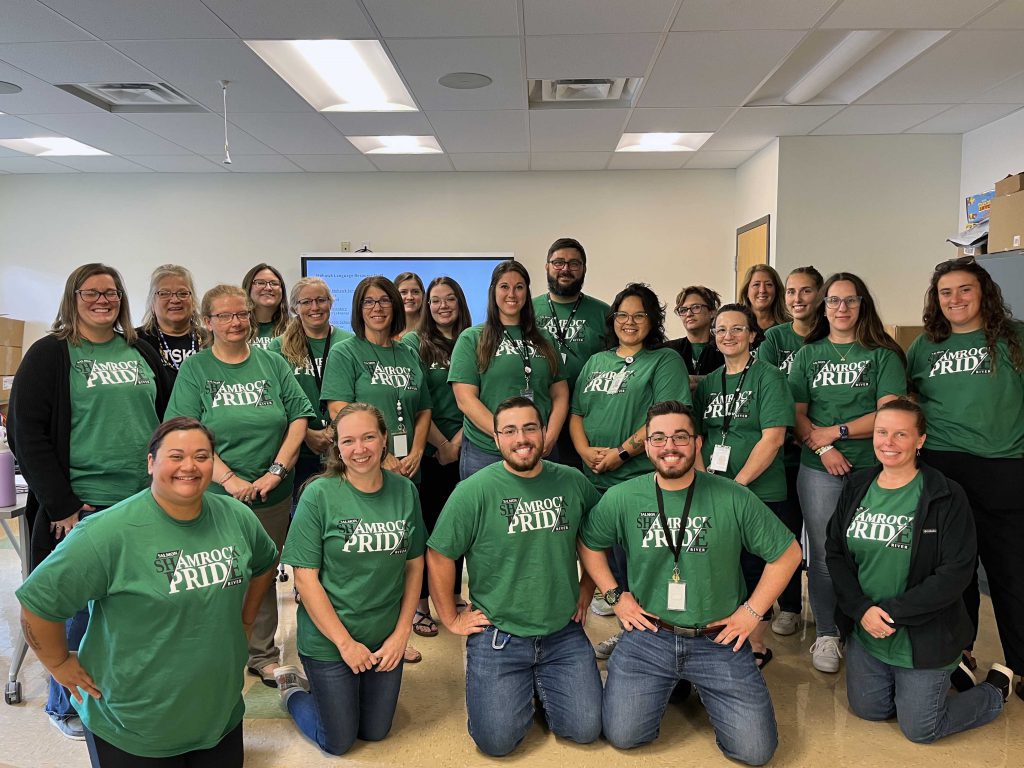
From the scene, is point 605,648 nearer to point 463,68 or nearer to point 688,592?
point 688,592

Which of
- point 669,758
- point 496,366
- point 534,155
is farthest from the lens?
point 534,155

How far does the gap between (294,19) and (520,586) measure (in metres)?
3.08

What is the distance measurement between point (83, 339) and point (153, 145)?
4.52 meters

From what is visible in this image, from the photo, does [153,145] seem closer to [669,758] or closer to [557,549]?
[557,549]

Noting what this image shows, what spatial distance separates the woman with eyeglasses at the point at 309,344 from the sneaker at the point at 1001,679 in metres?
2.80

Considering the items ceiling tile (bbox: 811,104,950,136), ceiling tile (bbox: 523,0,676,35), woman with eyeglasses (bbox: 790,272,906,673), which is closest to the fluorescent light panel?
ceiling tile (bbox: 523,0,676,35)

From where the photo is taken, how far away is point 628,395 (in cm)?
285

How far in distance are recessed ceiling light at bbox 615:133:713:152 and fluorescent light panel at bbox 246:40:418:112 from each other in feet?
6.68

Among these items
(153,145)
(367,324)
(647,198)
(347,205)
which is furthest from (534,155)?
(367,324)

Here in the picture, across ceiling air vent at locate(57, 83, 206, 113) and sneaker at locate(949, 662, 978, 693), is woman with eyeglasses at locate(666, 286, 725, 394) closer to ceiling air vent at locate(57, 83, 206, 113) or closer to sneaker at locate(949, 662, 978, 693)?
sneaker at locate(949, 662, 978, 693)

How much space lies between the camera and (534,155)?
6.56 meters

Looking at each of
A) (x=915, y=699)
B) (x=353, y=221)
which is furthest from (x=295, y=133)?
(x=915, y=699)

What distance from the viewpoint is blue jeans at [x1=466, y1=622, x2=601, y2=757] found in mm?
2334

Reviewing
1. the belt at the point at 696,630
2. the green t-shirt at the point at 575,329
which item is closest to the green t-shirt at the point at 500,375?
the green t-shirt at the point at 575,329
